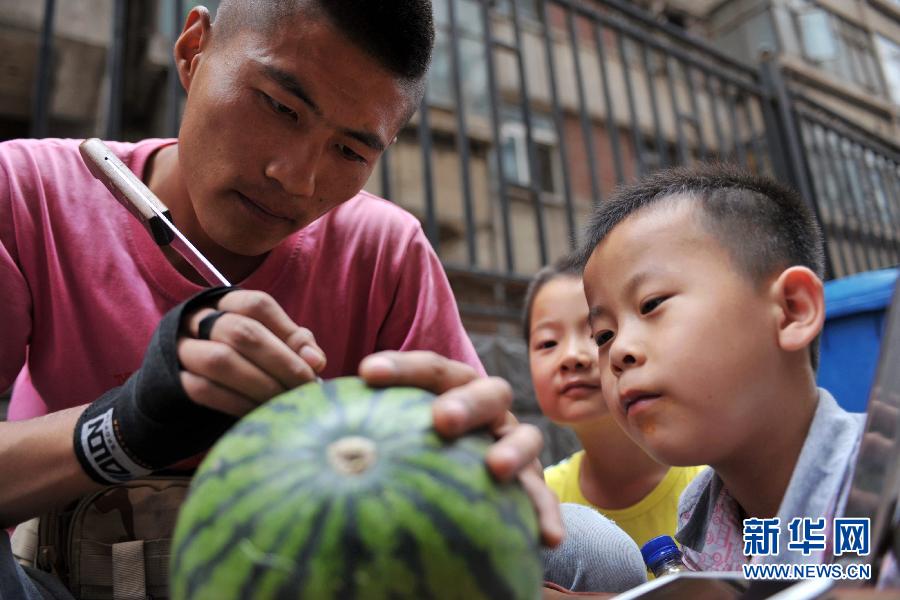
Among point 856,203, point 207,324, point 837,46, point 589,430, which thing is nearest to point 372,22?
point 207,324

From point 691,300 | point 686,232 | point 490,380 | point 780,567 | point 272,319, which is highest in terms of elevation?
point 686,232

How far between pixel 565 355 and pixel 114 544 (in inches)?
59.8

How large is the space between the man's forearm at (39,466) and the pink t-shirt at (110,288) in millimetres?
470

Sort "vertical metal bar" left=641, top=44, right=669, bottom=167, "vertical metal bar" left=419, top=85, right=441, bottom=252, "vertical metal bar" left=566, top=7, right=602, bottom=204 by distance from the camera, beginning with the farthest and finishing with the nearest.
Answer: "vertical metal bar" left=641, top=44, right=669, bottom=167 < "vertical metal bar" left=566, top=7, right=602, bottom=204 < "vertical metal bar" left=419, top=85, right=441, bottom=252

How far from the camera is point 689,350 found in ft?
4.75

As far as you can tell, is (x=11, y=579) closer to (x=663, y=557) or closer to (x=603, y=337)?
(x=663, y=557)

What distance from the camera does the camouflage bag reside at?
54.7 inches

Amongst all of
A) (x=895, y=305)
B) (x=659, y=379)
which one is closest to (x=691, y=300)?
(x=659, y=379)

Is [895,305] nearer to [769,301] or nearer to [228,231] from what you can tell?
[769,301]

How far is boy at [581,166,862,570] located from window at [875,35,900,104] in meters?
18.1

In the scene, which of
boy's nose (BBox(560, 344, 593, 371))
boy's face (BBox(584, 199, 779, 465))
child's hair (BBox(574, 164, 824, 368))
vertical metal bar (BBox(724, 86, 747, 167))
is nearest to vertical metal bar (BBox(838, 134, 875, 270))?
vertical metal bar (BBox(724, 86, 747, 167))

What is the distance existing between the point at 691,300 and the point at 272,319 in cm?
93

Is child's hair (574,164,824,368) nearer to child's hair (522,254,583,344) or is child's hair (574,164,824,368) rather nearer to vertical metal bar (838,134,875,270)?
child's hair (522,254,583,344)

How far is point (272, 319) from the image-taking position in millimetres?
967
